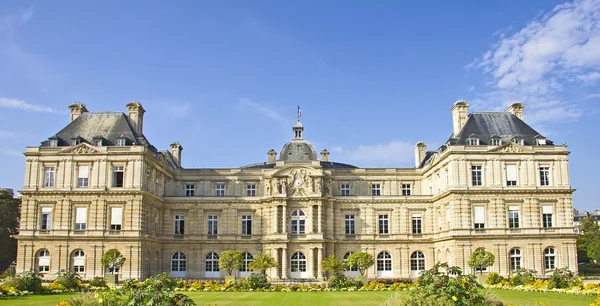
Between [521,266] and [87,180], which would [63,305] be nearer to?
[87,180]

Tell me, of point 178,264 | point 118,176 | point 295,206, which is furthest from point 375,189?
point 118,176

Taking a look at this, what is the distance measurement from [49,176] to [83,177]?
261 centimetres

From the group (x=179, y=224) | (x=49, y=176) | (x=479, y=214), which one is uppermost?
(x=49, y=176)

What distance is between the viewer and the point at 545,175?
1767 inches

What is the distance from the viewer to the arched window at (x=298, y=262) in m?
48.4

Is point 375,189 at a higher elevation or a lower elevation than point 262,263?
higher

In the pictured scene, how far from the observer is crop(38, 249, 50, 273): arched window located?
4312 centimetres

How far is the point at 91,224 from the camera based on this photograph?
43.5 m

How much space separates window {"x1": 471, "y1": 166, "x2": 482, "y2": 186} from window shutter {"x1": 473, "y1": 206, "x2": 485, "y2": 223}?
1.80m

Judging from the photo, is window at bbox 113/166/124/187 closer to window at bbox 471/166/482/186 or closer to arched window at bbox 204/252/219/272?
arched window at bbox 204/252/219/272

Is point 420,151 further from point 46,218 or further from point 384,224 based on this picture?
point 46,218

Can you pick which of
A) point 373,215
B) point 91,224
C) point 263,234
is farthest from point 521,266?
point 91,224

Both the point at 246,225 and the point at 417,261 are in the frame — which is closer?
the point at 417,261

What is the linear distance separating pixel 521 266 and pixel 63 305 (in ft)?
115
